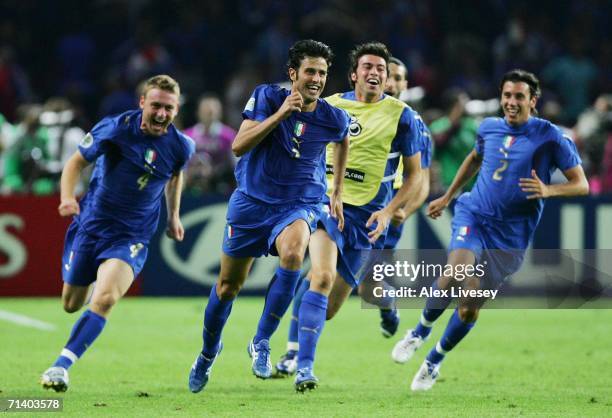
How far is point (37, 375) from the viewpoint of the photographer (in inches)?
391

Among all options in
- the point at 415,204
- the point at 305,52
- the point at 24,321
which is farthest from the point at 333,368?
the point at 24,321

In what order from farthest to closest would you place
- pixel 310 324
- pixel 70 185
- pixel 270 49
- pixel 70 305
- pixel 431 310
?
pixel 270 49, pixel 431 310, pixel 70 305, pixel 70 185, pixel 310 324

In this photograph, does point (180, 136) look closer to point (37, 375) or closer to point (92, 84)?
point (37, 375)

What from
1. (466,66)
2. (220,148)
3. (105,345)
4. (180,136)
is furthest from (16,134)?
(180,136)

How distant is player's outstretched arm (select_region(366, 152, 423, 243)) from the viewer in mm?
9398

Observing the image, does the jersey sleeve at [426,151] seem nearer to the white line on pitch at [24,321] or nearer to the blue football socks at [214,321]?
the blue football socks at [214,321]

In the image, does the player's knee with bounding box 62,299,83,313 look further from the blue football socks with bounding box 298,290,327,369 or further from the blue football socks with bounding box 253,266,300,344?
the blue football socks with bounding box 298,290,327,369

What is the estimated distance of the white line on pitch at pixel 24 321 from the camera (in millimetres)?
13562

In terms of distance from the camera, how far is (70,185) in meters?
8.91

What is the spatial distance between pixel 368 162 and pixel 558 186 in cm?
150

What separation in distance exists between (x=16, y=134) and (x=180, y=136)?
7861 millimetres

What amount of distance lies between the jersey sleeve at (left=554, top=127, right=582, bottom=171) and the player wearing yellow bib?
1069 mm

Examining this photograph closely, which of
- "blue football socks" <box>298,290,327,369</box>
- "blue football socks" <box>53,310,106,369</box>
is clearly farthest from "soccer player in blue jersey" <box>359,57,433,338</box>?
"blue football socks" <box>53,310,106,369</box>

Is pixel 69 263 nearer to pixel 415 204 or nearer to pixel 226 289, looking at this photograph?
pixel 226 289
